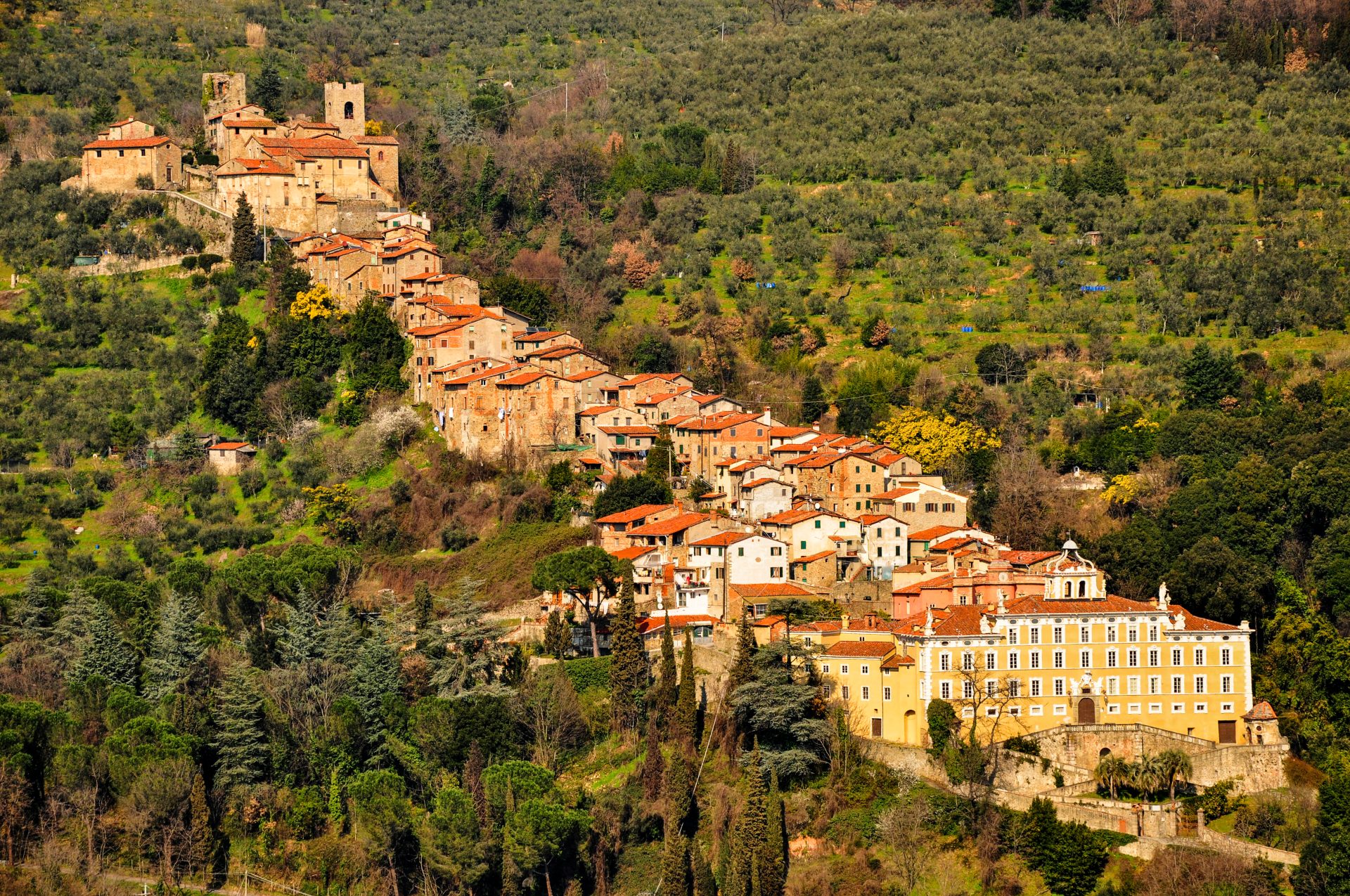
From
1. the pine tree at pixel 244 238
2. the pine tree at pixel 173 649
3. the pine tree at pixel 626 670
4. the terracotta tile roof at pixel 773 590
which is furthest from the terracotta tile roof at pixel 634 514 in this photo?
the pine tree at pixel 244 238

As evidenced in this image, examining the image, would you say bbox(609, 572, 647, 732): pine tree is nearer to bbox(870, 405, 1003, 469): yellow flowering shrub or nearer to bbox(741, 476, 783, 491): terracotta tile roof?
bbox(741, 476, 783, 491): terracotta tile roof

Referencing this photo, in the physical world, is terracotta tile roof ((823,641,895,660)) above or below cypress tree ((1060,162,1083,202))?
below

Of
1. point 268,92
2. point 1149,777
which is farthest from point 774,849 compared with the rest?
point 268,92

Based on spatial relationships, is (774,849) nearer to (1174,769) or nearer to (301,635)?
(1174,769)

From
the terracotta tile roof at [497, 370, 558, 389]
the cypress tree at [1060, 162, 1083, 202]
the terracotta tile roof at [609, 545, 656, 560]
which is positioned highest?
the cypress tree at [1060, 162, 1083, 202]

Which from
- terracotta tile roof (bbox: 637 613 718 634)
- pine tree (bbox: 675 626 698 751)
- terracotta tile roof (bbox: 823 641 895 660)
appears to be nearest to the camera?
terracotta tile roof (bbox: 823 641 895 660)

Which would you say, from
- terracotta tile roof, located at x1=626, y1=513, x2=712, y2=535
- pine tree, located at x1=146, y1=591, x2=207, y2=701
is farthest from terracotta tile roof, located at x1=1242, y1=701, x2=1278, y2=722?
pine tree, located at x1=146, y1=591, x2=207, y2=701

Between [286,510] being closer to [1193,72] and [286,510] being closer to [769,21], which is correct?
[1193,72]

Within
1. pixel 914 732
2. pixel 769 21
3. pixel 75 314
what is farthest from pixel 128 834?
pixel 769 21
